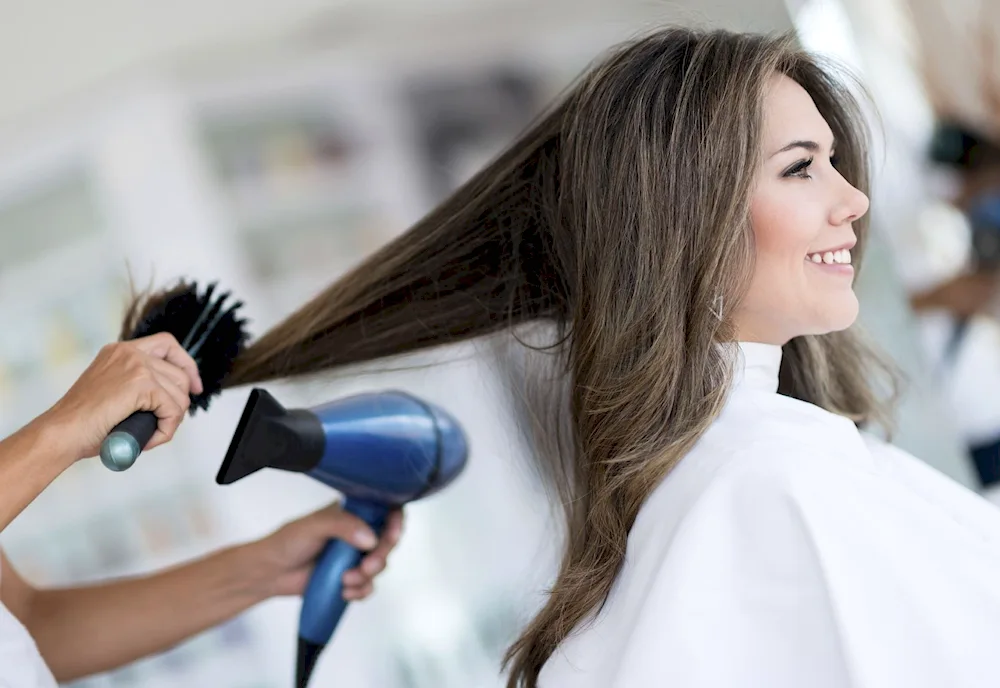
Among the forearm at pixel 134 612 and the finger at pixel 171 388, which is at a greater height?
the finger at pixel 171 388

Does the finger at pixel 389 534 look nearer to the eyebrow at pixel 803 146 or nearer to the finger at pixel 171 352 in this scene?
the finger at pixel 171 352

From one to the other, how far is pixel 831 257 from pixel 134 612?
1.02 m

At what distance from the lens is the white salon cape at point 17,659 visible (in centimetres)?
109

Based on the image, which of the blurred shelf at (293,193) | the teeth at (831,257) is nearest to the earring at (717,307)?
the teeth at (831,257)

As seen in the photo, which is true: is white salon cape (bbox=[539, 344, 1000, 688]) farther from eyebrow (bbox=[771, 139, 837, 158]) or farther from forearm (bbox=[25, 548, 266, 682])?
forearm (bbox=[25, 548, 266, 682])

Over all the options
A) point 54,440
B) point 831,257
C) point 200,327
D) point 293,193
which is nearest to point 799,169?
point 831,257

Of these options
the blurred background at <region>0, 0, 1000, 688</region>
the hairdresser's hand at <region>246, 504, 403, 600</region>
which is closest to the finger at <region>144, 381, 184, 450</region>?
the hairdresser's hand at <region>246, 504, 403, 600</region>

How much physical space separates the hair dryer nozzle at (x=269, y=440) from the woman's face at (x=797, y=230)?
1.65 feet

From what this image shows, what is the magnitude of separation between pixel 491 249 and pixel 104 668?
2.57ft

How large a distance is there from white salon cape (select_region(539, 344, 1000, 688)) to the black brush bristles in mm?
556

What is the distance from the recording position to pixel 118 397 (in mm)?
1025

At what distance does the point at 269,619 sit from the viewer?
310 centimetres

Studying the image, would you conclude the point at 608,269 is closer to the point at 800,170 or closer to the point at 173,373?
the point at 800,170

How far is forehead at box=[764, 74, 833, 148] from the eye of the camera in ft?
3.61
